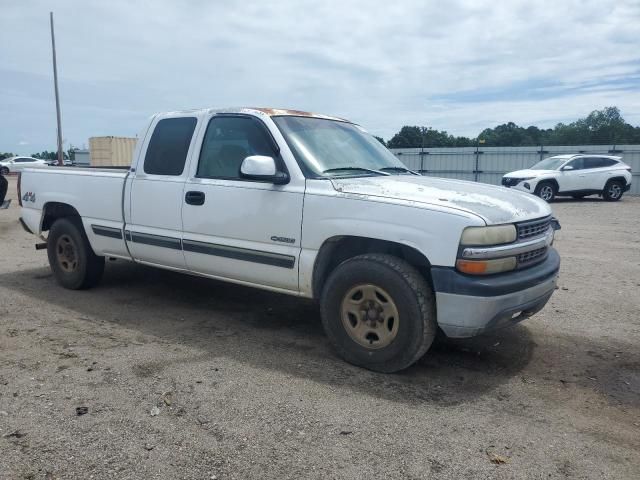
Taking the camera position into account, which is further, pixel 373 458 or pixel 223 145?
pixel 223 145

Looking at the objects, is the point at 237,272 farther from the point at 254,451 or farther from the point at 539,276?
the point at 539,276

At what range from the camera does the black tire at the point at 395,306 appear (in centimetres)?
380

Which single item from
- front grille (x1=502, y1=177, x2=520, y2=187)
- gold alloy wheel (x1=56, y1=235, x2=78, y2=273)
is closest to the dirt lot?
gold alloy wheel (x1=56, y1=235, x2=78, y2=273)

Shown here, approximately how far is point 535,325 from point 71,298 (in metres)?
4.74

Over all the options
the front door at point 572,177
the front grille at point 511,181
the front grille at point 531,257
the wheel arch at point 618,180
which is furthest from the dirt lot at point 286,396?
the wheel arch at point 618,180

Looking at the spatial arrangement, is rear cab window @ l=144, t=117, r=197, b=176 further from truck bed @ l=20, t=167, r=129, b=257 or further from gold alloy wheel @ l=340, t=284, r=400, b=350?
gold alloy wheel @ l=340, t=284, r=400, b=350

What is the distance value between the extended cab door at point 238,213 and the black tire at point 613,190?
60.4 ft

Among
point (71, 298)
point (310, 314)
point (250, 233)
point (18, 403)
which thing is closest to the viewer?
point (18, 403)

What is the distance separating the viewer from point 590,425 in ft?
11.0

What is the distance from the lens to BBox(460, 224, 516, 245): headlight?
3609mm

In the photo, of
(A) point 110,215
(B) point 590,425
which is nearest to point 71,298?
(A) point 110,215

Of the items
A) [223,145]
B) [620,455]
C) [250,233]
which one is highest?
[223,145]

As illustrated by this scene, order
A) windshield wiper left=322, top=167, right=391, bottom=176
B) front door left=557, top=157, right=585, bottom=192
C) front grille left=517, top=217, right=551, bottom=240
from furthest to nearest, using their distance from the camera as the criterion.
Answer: front door left=557, top=157, right=585, bottom=192 → windshield wiper left=322, top=167, right=391, bottom=176 → front grille left=517, top=217, right=551, bottom=240

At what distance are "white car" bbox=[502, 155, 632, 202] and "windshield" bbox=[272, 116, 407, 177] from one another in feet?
47.3
